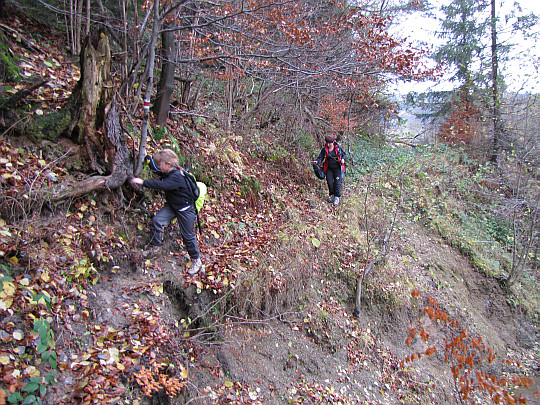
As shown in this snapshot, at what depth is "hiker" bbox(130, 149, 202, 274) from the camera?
4594 millimetres

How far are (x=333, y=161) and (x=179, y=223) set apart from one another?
17.4 feet

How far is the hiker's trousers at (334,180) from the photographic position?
911 cm

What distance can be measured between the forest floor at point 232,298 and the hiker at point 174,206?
322mm

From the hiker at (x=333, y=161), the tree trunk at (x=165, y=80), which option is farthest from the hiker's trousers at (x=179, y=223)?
the hiker at (x=333, y=161)

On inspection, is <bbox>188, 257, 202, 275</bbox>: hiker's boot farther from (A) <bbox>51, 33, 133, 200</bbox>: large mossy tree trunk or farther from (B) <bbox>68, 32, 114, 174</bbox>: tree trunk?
(B) <bbox>68, 32, 114, 174</bbox>: tree trunk

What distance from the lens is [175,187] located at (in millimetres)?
4590

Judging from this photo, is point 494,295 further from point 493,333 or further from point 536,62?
point 536,62

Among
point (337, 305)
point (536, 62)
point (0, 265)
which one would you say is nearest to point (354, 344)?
point (337, 305)

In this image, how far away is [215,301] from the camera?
4965mm

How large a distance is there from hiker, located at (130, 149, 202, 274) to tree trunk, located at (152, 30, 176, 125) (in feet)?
6.77

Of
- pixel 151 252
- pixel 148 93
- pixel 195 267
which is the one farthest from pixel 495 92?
pixel 151 252

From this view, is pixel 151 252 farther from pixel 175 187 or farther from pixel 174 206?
pixel 175 187

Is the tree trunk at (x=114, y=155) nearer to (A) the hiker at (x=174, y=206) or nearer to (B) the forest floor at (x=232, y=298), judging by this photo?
(B) the forest floor at (x=232, y=298)

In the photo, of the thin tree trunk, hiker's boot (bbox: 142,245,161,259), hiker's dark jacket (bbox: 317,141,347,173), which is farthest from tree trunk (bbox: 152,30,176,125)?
hiker's dark jacket (bbox: 317,141,347,173)
